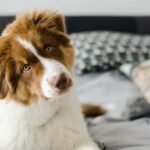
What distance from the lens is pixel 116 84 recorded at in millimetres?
2225

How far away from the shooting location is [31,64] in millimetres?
1225

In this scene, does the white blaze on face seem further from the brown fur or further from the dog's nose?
the brown fur

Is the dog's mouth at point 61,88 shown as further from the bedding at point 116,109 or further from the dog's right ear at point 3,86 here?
the bedding at point 116,109

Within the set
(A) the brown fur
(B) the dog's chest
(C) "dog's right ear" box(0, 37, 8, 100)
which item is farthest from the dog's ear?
(A) the brown fur

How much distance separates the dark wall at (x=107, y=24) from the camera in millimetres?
2797

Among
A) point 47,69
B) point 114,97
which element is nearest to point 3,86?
point 47,69

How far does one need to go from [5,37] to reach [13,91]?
167 millimetres

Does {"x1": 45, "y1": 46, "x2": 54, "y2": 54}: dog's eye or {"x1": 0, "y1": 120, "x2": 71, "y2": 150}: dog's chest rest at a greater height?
{"x1": 45, "y1": 46, "x2": 54, "y2": 54}: dog's eye

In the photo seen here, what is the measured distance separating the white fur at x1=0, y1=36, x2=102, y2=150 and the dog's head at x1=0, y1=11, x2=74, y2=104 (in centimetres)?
7

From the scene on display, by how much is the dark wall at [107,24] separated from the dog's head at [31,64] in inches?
59.5

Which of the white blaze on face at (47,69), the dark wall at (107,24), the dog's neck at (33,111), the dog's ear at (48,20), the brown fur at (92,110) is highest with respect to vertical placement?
the dog's ear at (48,20)

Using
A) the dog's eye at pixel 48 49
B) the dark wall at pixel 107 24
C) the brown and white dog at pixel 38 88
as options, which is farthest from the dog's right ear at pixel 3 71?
the dark wall at pixel 107 24

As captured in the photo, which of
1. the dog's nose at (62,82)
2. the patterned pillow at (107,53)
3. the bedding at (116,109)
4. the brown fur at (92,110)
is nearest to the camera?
the dog's nose at (62,82)

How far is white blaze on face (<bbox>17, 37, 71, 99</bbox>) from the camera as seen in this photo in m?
1.18
